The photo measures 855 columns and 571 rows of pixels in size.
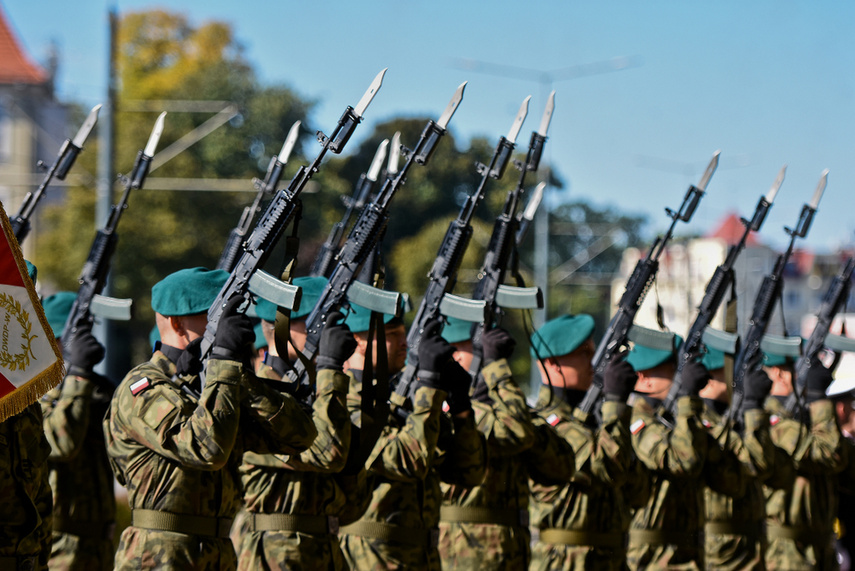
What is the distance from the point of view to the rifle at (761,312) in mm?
9180

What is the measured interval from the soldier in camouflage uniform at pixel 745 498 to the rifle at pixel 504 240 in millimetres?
2106

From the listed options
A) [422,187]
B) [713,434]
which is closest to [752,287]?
[422,187]

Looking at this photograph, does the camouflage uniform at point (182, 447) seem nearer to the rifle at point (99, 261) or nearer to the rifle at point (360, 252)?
the rifle at point (360, 252)

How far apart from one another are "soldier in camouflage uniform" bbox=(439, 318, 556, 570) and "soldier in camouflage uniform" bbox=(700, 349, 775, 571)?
2038 mm

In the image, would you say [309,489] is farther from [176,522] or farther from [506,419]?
[506,419]

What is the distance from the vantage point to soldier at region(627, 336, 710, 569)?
779 cm

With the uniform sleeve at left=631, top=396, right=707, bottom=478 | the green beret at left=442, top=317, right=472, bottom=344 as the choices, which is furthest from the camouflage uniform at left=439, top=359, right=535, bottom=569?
the uniform sleeve at left=631, top=396, right=707, bottom=478

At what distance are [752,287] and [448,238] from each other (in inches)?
1367

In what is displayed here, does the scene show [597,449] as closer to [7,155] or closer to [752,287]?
[752,287]

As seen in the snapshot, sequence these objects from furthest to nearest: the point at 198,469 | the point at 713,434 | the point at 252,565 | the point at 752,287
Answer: the point at 752,287, the point at 713,434, the point at 252,565, the point at 198,469

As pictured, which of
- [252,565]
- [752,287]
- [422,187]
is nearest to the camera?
[252,565]

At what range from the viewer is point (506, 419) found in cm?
678

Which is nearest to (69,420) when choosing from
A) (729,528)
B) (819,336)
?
(729,528)

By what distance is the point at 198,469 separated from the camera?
5.08 m
